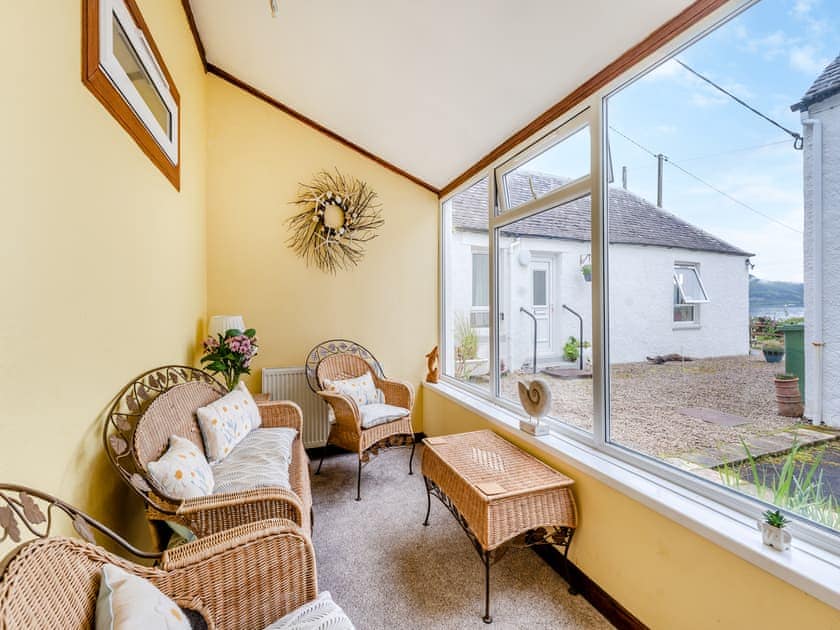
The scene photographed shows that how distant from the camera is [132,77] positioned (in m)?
1.59

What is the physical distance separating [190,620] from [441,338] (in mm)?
3011

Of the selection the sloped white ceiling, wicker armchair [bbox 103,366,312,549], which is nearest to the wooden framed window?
the sloped white ceiling

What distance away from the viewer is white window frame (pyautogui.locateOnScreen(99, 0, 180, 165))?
1.31 metres

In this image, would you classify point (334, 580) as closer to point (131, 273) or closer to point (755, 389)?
point (131, 273)

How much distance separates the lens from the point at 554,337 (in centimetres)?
240

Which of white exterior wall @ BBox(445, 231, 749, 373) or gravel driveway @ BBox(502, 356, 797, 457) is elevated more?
white exterior wall @ BBox(445, 231, 749, 373)

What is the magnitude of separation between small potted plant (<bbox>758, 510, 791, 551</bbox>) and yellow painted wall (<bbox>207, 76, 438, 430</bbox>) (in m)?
2.84

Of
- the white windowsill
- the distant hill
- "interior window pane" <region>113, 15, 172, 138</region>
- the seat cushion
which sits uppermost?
"interior window pane" <region>113, 15, 172, 138</region>

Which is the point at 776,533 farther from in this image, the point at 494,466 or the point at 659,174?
the point at 659,174

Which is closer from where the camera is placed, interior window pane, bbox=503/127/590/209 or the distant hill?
the distant hill

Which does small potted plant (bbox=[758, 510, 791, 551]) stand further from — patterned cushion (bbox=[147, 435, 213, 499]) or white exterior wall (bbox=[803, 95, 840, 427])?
patterned cushion (bbox=[147, 435, 213, 499])

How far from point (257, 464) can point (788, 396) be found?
7.14 feet

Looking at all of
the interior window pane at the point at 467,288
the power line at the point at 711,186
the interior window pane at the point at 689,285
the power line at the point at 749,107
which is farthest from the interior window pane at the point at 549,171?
the interior window pane at the point at 689,285

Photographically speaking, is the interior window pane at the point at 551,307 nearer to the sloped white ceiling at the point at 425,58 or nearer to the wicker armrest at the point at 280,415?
the sloped white ceiling at the point at 425,58
